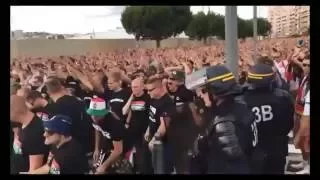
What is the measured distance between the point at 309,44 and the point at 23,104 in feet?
9.21

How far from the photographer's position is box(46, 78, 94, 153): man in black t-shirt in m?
5.57

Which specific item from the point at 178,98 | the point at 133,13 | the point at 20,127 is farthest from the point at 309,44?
the point at 20,127

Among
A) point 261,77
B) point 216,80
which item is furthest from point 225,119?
point 261,77

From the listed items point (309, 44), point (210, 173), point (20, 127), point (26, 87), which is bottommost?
point (210, 173)

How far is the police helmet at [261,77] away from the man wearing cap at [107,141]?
135cm

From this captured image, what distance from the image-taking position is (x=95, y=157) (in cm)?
566

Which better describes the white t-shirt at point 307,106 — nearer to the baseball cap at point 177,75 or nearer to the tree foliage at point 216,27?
the tree foliage at point 216,27

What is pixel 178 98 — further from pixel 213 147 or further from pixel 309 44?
pixel 309 44

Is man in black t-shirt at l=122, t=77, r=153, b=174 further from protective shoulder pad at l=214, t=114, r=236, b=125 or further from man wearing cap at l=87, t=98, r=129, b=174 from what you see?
protective shoulder pad at l=214, t=114, r=236, b=125

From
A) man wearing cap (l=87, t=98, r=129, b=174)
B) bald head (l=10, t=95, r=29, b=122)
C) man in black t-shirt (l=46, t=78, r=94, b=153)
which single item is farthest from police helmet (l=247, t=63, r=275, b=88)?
bald head (l=10, t=95, r=29, b=122)

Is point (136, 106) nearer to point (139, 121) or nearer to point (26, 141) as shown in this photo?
point (139, 121)

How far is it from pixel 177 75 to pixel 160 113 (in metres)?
0.41

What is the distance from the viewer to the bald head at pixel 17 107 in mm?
5566

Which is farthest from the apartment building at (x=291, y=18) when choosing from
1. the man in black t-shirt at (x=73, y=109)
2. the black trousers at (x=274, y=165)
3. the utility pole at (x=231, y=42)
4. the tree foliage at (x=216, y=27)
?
the man in black t-shirt at (x=73, y=109)
